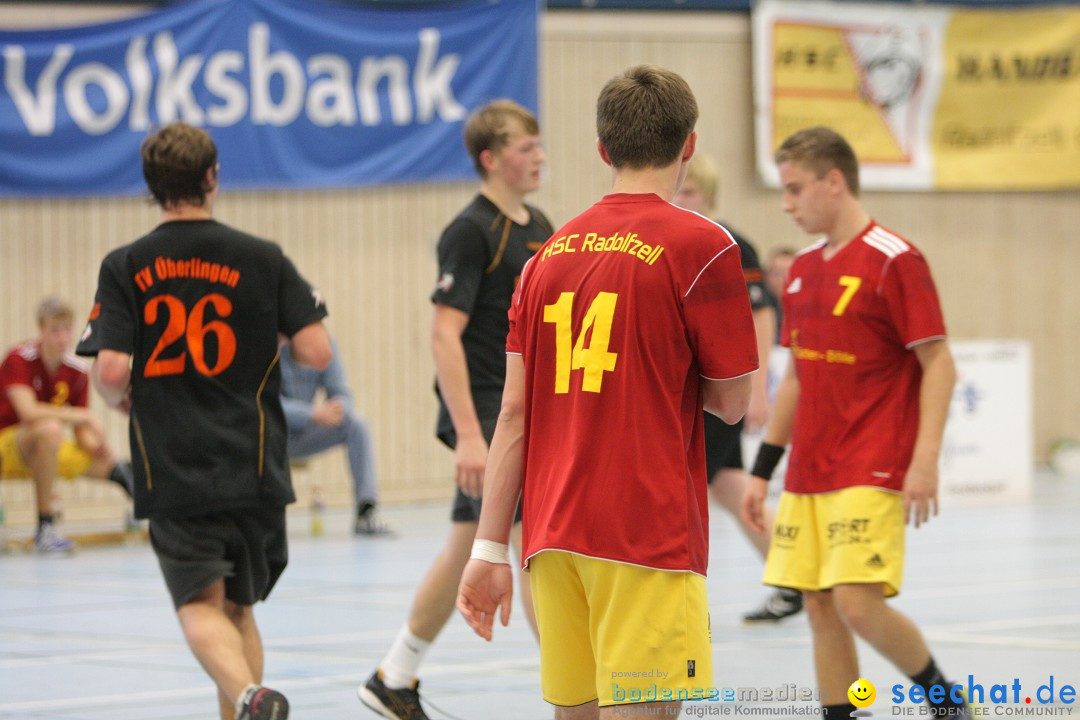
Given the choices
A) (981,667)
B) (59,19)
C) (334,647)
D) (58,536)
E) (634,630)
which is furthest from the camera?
(59,19)

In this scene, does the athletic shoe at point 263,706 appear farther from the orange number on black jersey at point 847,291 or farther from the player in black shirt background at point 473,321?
the orange number on black jersey at point 847,291

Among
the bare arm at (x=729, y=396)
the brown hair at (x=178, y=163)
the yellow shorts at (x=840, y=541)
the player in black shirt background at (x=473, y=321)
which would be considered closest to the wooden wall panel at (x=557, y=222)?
the player in black shirt background at (x=473, y=321)

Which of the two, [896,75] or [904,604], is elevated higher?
[896,75]

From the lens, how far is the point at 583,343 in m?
2.88

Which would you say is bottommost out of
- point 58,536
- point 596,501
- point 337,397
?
point 58,536

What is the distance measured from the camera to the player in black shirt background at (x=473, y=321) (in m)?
4.82

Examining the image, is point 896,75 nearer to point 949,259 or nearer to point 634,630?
point 949,259

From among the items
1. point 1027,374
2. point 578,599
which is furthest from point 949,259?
point 578,599

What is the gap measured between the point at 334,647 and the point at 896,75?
1106 centimetres

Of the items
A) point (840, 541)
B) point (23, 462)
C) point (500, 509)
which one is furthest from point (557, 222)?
point (500, 509)

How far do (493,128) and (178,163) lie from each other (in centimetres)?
121

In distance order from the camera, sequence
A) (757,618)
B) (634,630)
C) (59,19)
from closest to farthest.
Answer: (634,630) < (757,618) < (59,19)

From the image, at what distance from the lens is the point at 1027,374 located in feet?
43.5

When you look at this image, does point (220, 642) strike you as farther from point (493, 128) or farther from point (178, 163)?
point (493, 128)
